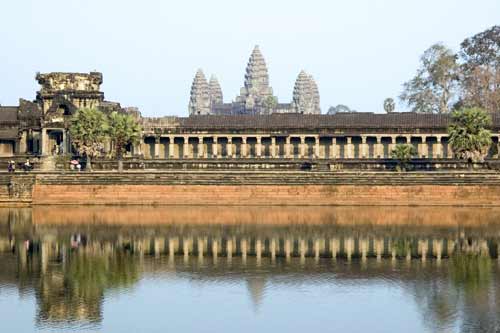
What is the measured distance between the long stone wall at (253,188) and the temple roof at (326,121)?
75.4 feet

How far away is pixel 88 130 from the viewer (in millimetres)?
75750

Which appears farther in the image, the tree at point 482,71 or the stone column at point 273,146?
the tree at point 482,71

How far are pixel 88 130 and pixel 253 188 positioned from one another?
649 inches

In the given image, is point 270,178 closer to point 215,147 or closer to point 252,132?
point 252,132

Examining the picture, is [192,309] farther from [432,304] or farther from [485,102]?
[485,102]

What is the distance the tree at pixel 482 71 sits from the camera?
11469 cm

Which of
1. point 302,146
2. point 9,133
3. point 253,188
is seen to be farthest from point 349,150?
point 9,133

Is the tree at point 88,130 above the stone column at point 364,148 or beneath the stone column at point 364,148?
above

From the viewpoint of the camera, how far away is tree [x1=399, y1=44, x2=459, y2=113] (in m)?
126

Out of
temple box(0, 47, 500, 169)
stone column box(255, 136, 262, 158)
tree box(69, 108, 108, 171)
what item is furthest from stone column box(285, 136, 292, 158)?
tree box(69, 108, 108, 171)

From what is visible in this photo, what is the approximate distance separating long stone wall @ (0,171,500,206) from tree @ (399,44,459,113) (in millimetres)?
60989

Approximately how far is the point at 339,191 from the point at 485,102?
54.4 metres

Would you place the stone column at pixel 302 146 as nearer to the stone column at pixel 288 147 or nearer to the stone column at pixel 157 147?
the stone column at pixel 288 147

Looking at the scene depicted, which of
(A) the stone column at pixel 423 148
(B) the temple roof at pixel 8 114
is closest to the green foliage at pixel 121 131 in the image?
(B) the temple roof at pixel 8 114
